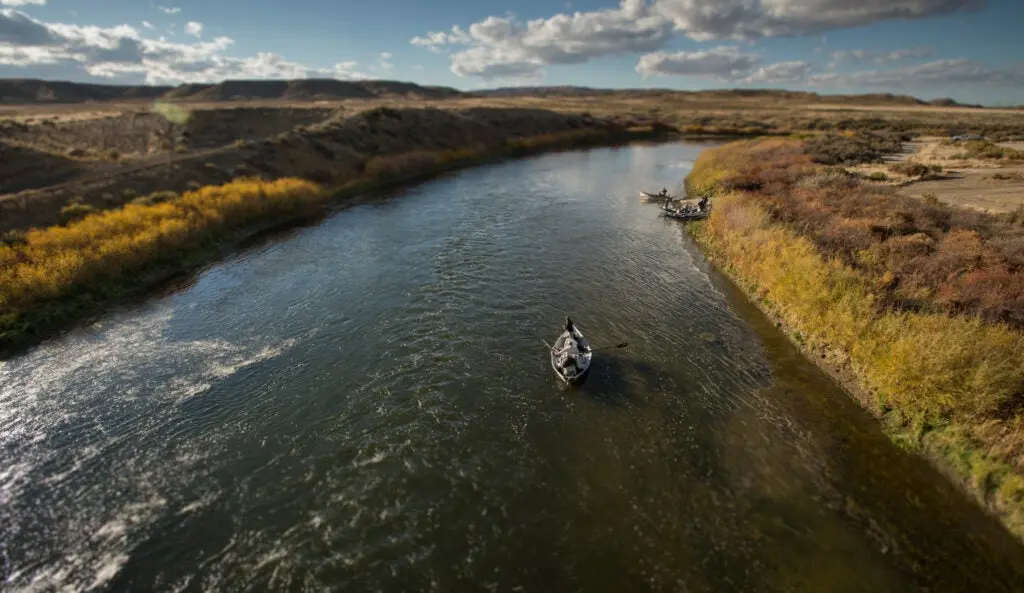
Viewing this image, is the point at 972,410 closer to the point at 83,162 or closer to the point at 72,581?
the point at 72,581

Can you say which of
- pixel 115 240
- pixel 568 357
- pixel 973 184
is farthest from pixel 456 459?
pixel 973 184

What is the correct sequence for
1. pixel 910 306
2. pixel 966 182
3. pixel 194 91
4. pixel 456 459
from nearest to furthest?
1. pixel 456 459
2. pixel 910 306
3. pixel 966 182
4. pixel 194 91

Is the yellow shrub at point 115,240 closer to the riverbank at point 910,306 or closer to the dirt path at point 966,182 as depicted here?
the riverbank at point 910,306

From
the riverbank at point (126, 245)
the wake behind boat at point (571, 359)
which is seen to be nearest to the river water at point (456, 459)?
the wake behind boat at point (571, 359)

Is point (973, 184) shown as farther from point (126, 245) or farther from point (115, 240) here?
point (115, 240)

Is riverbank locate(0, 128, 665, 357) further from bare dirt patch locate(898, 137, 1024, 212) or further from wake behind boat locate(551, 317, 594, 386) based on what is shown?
bare dirt patch locate(898, 137, 1024, 212)
